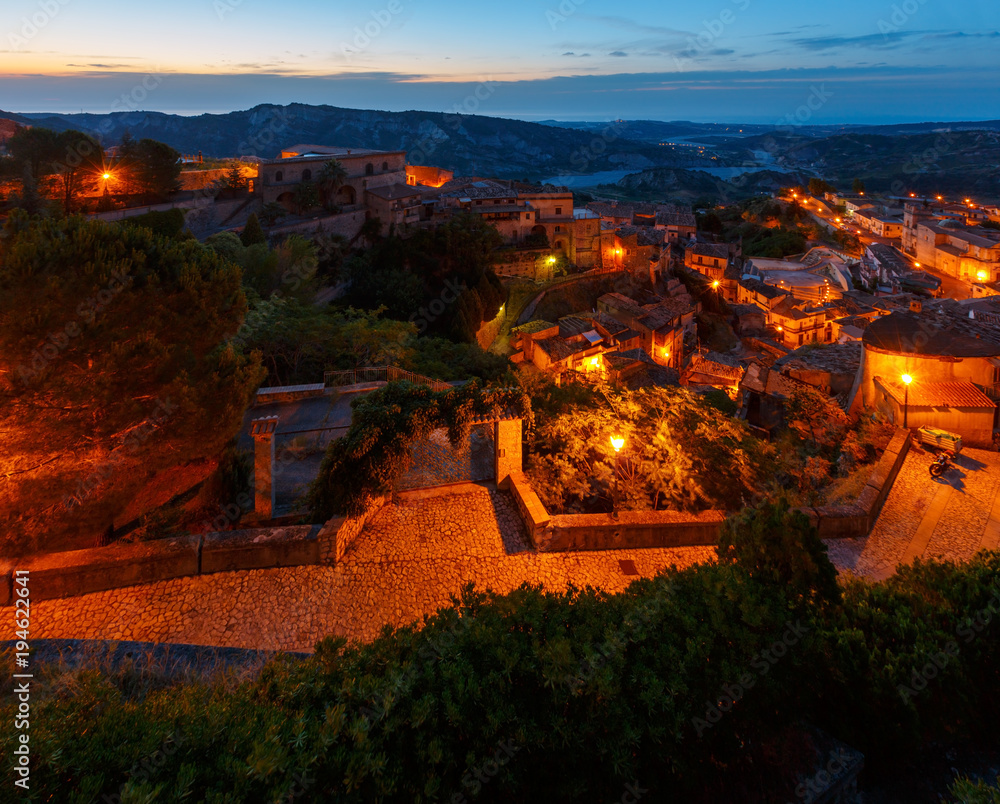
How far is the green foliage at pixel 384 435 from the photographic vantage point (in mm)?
7715

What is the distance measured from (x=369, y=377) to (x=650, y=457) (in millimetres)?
8088

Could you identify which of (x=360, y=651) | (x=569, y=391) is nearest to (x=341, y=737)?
(x=360, y=651)

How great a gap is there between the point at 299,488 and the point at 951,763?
8.48 metres

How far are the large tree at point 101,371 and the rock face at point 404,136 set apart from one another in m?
97.8

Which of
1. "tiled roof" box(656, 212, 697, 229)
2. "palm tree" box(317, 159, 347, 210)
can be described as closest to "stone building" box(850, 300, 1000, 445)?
"palm tree" box(317, 159, 347, 210)

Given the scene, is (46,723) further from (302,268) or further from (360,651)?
(302,268)

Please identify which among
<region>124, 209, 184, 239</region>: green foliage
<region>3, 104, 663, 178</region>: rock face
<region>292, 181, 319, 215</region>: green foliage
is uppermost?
<region>3, 104, 663, 178</region>: rock face

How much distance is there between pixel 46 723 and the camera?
11.0ft

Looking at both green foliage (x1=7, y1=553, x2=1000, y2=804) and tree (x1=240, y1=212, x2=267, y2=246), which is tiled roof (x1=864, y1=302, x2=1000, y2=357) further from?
tree (x1=240, y1=212, x2=267, y2=246)

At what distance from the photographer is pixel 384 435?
7.95m

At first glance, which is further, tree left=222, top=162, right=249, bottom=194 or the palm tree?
the palm tree

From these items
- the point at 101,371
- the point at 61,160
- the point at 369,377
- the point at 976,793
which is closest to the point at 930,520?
the point at 976,793

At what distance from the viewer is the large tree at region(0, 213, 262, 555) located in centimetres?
598

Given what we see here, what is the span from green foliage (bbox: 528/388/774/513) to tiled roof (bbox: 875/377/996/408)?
384cm
